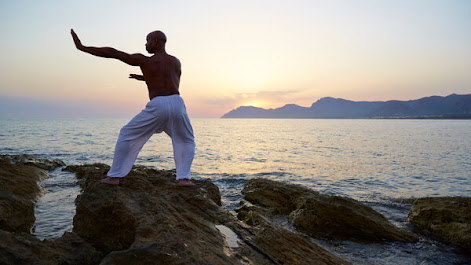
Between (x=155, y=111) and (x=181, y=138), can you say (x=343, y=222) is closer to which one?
(x=181, y=138)

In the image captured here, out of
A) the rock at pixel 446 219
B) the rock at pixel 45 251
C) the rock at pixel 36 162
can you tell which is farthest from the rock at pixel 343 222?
the rock at pixel 36 162

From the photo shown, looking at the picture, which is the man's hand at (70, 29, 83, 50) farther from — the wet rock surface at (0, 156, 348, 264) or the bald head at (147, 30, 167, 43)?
the wet rock surface at (0, 156, 348, 264)

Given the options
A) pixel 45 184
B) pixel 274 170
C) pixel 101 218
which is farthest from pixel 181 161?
pixel 274 170

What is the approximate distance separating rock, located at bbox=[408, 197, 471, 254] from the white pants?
6.64 metres

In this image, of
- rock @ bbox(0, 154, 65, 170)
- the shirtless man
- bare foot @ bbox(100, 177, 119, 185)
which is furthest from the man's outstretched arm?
rock @ bbox(0, 154, 65, 170)

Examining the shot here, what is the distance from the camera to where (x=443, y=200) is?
7.92 metres

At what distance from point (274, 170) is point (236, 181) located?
5573 millimetres

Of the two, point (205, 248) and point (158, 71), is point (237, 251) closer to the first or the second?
point (205, 248)

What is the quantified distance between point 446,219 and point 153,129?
7758 mm

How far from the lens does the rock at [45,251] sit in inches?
116

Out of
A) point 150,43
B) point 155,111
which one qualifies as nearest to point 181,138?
point 155,111

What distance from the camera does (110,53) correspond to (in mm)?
4609

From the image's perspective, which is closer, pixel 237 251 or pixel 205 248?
pixel 205 248

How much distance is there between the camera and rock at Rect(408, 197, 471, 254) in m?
6.62
